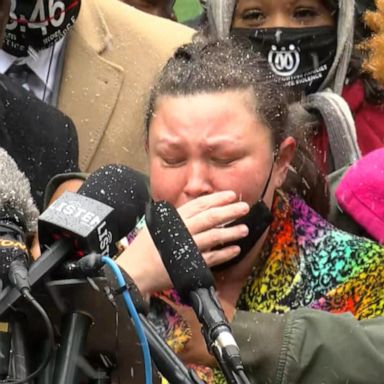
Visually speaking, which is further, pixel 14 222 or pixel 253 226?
pixel 253 226

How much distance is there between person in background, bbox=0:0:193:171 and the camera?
10.6 feet

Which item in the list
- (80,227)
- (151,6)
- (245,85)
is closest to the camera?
(80,227)

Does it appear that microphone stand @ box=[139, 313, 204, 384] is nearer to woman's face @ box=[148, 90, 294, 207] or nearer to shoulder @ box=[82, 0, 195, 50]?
woman's face @ box=[148, 90, 294, 207]

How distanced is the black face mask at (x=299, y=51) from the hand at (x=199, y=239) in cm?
160

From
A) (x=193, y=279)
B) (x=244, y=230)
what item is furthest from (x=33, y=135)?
(x=193, y=279)

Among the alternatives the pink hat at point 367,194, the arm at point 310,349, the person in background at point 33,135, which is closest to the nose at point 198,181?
the arm at point 310,349

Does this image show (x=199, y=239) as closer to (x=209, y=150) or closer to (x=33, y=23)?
(x=209, y=150)

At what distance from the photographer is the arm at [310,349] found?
75.0 inches

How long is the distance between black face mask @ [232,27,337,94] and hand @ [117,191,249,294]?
160cm

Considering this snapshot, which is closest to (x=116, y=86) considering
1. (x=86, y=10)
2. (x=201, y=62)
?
(x=86, y=10)

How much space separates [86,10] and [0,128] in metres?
0.86

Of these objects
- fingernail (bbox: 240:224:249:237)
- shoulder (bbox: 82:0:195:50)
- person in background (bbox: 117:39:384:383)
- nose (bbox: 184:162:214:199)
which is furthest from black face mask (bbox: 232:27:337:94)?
fingernail (bbox: 240:224:249:237)

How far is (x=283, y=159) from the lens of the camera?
2.39 metres

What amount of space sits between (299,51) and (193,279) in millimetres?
2235
